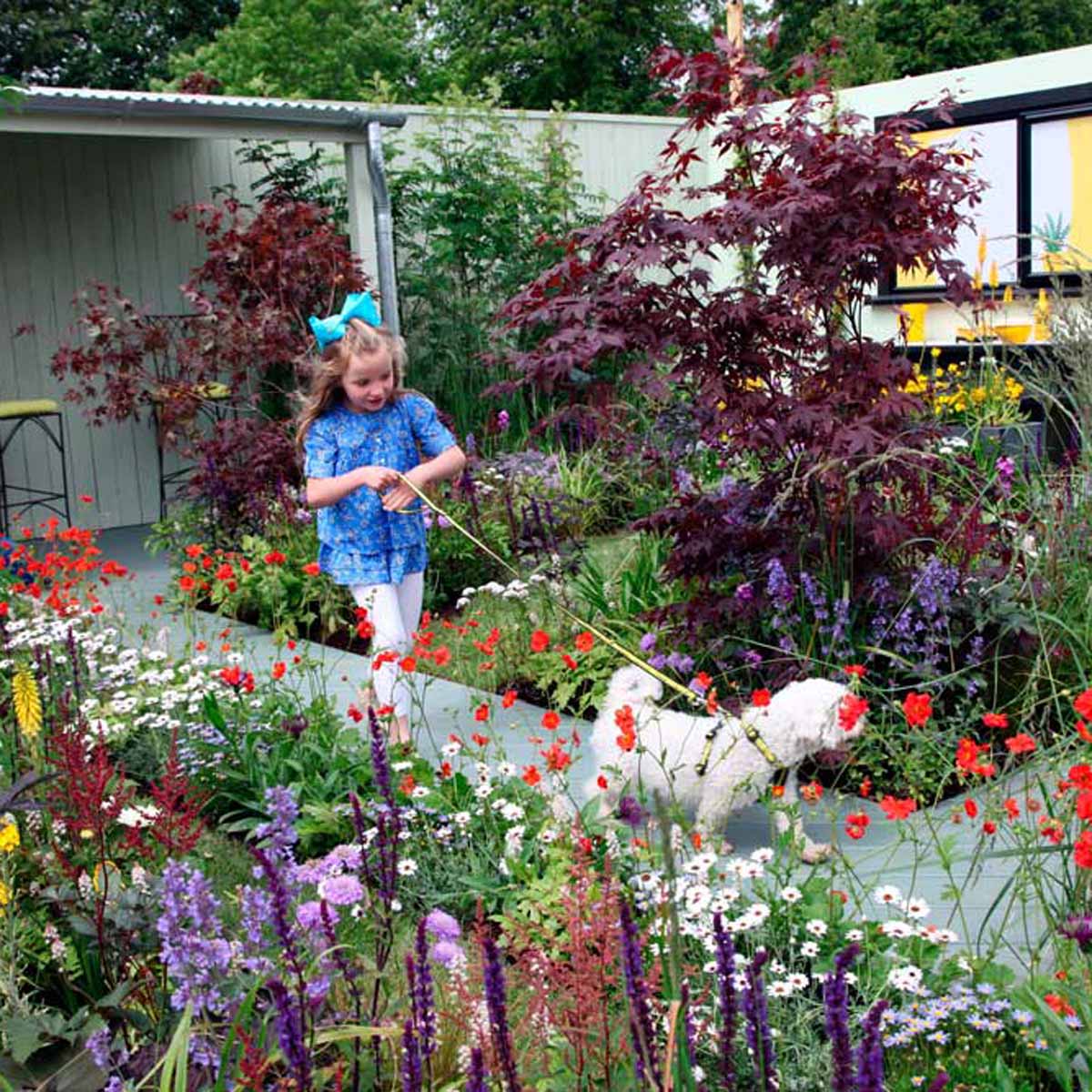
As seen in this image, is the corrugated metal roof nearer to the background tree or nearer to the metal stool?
the metal stool

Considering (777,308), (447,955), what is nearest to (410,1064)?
(447,955)

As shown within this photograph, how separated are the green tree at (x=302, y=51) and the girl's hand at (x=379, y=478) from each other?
2223 cm

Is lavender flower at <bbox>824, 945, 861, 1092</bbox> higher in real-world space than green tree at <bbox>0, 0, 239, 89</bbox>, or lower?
lower

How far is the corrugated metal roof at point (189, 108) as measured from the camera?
806 centimetres

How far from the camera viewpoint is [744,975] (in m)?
2.33

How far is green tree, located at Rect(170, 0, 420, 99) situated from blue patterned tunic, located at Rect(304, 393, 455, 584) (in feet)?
71.2

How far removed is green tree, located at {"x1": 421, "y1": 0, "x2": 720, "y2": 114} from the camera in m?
26.8

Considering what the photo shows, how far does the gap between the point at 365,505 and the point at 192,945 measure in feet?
9.51

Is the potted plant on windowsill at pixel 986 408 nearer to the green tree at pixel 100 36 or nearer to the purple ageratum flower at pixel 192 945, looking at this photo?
the purple ageratum flower at pixel 192 945

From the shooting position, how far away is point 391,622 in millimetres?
4762

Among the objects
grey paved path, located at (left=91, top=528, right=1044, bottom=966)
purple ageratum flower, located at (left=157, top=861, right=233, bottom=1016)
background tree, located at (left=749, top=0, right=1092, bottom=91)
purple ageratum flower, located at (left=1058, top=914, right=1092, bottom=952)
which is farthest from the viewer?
background tree, located at (left=749, top=0, right=1092, bottom=91)

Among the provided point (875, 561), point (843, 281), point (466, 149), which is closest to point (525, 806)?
point (875, 561)

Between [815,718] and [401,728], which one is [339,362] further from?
[815,718]

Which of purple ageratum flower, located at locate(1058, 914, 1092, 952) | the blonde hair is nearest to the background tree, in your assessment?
the blonde hair
